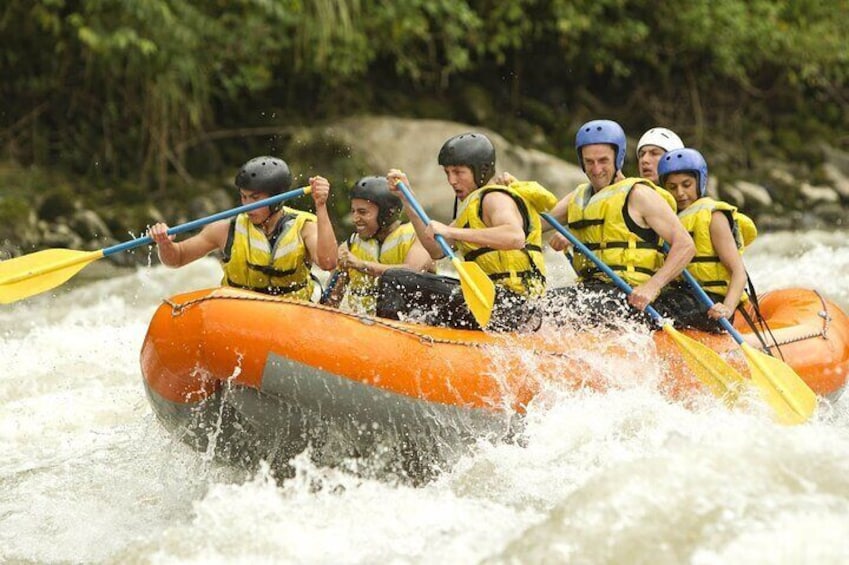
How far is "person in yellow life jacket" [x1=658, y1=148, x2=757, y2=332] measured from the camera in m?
5.88

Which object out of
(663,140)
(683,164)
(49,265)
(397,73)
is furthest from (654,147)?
(397,73)

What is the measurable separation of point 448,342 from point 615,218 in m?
1.14

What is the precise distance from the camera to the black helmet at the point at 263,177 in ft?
18.7

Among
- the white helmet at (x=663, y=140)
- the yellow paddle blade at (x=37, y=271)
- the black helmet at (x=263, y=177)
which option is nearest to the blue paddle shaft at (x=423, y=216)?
the black helmet at (x=263, y=177)

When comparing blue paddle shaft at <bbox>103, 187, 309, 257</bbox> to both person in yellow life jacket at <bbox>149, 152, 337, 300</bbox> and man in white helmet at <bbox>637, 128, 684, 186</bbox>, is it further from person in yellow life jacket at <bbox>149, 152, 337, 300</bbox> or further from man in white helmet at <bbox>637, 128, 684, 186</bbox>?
man in white helmet at <bbox>637, 128, 684, 186</bbox>

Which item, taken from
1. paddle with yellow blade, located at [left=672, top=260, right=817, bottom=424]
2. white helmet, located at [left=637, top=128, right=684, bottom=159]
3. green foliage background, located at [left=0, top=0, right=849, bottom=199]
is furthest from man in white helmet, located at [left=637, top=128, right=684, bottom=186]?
green foliage background, located at [left=0, top=0, right=849, bottom=199]

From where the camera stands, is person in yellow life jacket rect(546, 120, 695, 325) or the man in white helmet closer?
person in yellow life jacket rect(546, 120, 695, 325)

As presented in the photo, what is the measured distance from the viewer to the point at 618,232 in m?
5.74

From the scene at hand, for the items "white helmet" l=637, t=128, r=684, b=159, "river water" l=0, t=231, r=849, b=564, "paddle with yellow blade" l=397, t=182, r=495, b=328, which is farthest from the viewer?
"white helmet" l=637, t=128, r=684, b=159

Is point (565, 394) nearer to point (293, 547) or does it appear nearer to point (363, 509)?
point (363, 509)

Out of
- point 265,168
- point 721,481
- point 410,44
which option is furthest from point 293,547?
point 410,44

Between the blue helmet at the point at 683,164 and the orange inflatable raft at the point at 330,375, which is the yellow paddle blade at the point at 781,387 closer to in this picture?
the orange inflatable raft at the point at 330,375

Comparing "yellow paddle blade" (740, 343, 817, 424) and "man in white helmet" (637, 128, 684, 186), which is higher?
"man in white helmet" (637, 128, 684, 186)

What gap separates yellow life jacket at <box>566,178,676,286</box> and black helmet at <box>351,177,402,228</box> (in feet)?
2.91
